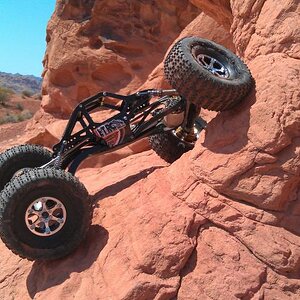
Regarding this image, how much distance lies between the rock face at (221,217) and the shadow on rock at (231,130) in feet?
0.04

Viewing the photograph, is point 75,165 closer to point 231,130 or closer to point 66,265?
point 66,265

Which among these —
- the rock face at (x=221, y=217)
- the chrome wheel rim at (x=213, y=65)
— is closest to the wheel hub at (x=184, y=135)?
the rock face at (x=221, y=217)

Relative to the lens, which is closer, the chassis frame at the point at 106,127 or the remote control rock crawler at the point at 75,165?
the remote control rock crawler at the point at 75,165

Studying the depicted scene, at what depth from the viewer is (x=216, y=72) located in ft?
15.4

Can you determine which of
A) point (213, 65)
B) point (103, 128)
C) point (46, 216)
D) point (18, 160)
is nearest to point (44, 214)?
point (46, 216)

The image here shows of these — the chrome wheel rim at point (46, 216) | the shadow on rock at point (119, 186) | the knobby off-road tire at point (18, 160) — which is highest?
the knobby off-road tire at point (18, 160)

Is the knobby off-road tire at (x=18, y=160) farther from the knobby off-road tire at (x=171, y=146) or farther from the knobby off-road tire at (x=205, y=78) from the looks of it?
the knobby off-road tire at (x=205, y=78)

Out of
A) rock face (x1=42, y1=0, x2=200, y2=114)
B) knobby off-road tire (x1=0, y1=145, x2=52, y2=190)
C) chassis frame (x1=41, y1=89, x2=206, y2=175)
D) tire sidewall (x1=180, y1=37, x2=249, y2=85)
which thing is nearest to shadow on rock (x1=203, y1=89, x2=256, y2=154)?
tire sidewall (x1=180, y1=37, x2=249, y2=85)

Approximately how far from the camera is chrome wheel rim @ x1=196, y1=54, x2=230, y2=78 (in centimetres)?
464

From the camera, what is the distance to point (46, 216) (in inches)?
169

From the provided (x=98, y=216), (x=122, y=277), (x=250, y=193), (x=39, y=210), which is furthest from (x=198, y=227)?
(x=39, y=210)

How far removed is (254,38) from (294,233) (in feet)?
6.81

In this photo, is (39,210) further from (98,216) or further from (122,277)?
(122,277)

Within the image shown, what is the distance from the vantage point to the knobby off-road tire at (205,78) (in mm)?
4277
